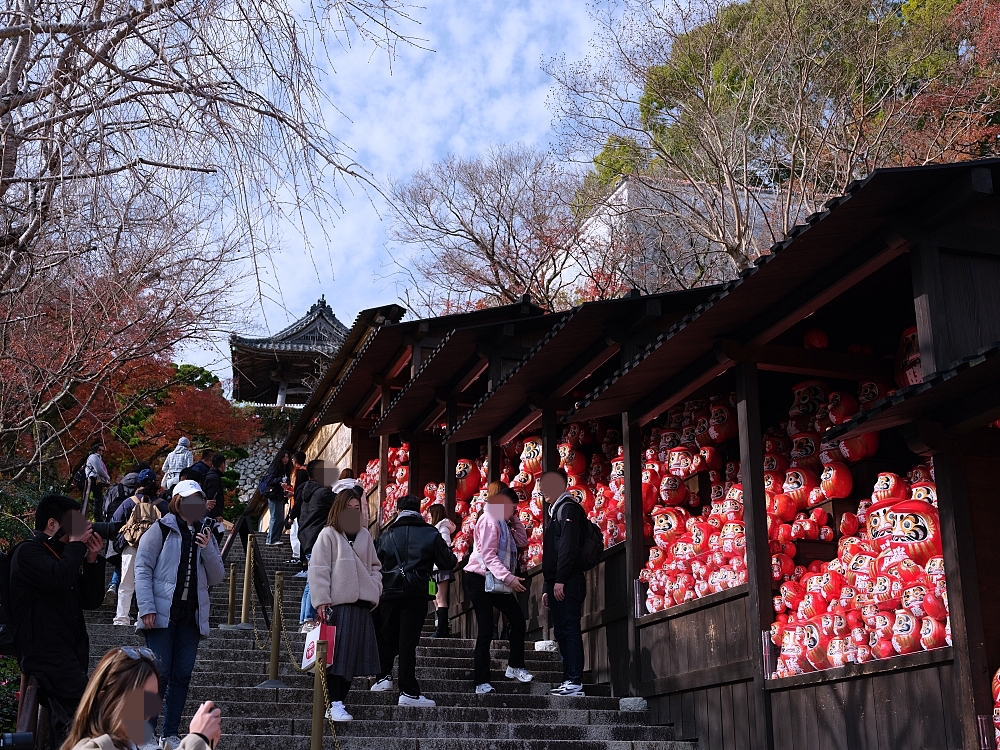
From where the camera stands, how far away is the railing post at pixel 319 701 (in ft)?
21.0

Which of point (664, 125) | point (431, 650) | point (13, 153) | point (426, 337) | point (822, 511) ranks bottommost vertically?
point (431, 650)

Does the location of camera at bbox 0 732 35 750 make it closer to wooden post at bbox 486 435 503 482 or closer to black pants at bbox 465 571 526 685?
black pants at bbox 465 571 526 685

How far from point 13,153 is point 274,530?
14.3 metres

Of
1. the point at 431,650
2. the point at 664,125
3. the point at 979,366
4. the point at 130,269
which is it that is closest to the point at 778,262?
the point at 979,366

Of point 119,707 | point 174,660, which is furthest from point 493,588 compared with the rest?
point 119,707

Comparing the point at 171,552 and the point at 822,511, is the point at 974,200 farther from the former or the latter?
the point at 171,552

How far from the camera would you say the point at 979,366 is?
5.60 meters

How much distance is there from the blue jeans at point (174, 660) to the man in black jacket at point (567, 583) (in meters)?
3.46

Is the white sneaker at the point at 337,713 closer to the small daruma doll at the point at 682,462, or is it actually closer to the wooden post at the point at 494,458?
the small daruma doll at the point at 682,462

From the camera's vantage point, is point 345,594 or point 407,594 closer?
point 345,594

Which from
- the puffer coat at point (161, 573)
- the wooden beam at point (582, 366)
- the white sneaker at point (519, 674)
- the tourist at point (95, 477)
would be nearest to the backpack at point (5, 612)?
the puffer coat at point (161, 573)

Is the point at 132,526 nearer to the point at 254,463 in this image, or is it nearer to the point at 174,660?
the point at 174,660

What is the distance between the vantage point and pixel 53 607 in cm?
607

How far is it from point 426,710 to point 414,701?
0.13 meters
